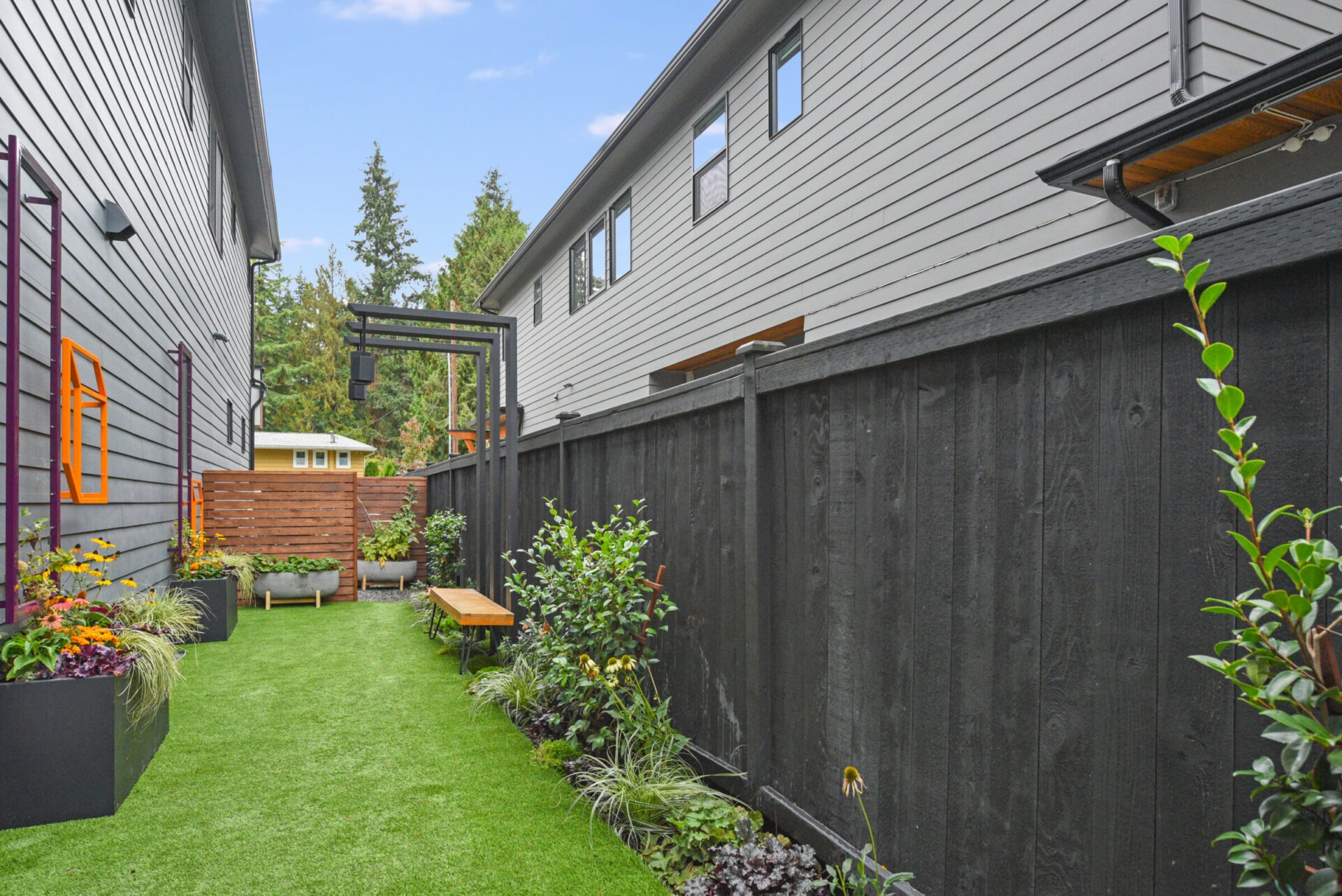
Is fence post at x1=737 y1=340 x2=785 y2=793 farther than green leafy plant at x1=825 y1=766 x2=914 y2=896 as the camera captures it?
Yes

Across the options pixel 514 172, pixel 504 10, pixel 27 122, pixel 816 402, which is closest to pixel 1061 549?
pixel 816 402

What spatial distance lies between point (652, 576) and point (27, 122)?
355 cm

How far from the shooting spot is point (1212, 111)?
3.46m

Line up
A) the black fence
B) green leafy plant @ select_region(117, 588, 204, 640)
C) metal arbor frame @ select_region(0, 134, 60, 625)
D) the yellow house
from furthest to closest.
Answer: the yellow house
green leafy plant @ select_region(117, 588, 204, 640)
metal arbor frame @ select_region(0, 134, 60, 625)
the black fence

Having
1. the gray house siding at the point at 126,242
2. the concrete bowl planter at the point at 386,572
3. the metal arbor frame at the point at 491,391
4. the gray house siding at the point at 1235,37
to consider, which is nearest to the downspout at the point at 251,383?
the concrete bowl planter at the point at 386,572

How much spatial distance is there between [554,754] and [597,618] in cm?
78

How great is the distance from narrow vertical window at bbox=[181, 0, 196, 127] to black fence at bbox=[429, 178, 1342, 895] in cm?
748

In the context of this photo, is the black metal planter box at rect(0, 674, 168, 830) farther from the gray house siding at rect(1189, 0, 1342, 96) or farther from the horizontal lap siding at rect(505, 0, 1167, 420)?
the gray house siding at rect(1189, 0, 1342, 96)

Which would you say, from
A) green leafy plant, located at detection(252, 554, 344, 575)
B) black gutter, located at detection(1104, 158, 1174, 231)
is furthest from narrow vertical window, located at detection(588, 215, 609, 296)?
Result: black gutter, located at detection(1104, 158, 1174, 231)

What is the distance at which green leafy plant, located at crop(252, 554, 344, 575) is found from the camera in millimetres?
9771

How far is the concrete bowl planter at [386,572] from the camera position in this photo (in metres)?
12.0

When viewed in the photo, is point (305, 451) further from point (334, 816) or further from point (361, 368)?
point (334, 816)

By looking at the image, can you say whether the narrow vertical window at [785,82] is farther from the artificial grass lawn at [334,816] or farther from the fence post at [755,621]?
the artificial grass lawn at [334,816]

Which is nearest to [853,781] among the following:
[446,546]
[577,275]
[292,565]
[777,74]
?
[777,74]
